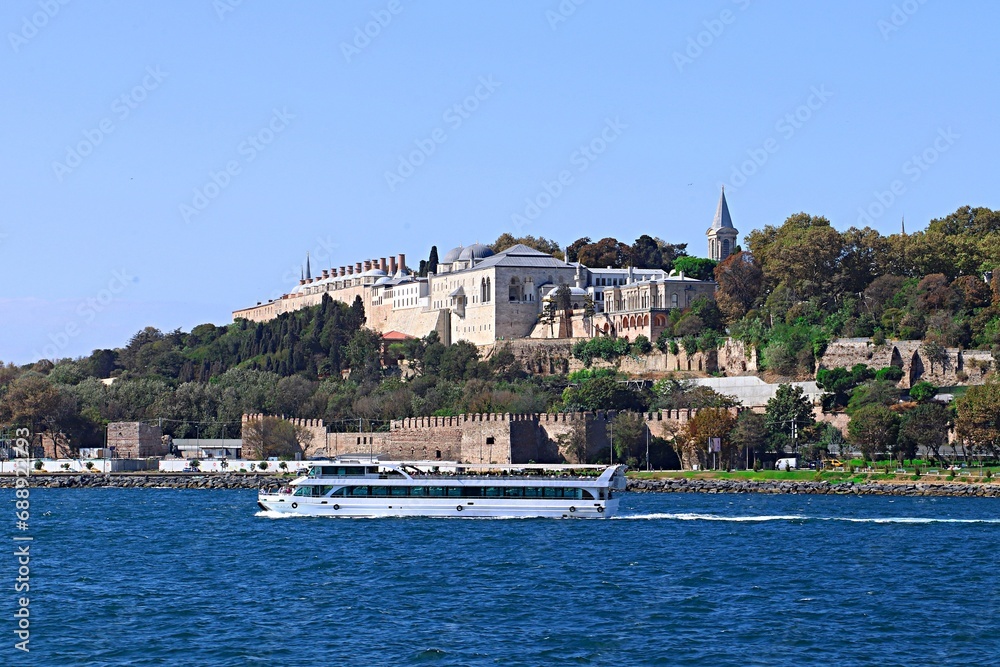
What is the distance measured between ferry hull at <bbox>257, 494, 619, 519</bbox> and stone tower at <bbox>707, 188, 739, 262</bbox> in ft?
236

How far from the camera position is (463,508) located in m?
50.6

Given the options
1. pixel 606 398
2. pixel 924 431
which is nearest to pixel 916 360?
pixel 924 431

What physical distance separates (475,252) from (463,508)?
3000 inches

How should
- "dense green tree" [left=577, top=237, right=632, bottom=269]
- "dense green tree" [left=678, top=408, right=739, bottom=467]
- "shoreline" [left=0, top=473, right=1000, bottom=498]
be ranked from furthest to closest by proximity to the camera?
"dense green tree" [left=577, top=237, right=632, bottom=269], "dense green tree" [left=678, top=408, right=739, bottom=467], "shoreline" [left=0, top=473, right=1000, bottom=498]

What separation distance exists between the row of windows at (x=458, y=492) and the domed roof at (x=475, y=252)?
7474 cm

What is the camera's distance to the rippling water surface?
2809 centimetres

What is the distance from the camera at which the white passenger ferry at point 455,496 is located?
165ft

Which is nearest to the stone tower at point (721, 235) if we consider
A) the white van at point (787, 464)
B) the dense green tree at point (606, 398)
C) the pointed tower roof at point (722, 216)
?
the pointed tower roof at point (722, 216)

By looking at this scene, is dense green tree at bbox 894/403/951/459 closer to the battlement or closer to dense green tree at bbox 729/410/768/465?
dense green tree at bbox 729/410/768/465

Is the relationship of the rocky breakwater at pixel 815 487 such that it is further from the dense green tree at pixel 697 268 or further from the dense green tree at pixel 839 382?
the dense green tree at pixel 697 268

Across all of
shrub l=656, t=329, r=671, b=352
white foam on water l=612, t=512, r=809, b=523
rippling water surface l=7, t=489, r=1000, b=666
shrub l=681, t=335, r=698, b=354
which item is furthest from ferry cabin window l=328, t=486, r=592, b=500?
shrub l=656, t=329, r=671, b=352

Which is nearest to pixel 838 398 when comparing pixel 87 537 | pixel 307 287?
pixel 87 537

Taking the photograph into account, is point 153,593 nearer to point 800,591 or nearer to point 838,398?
point 800,591

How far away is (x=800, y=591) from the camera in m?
34.7
